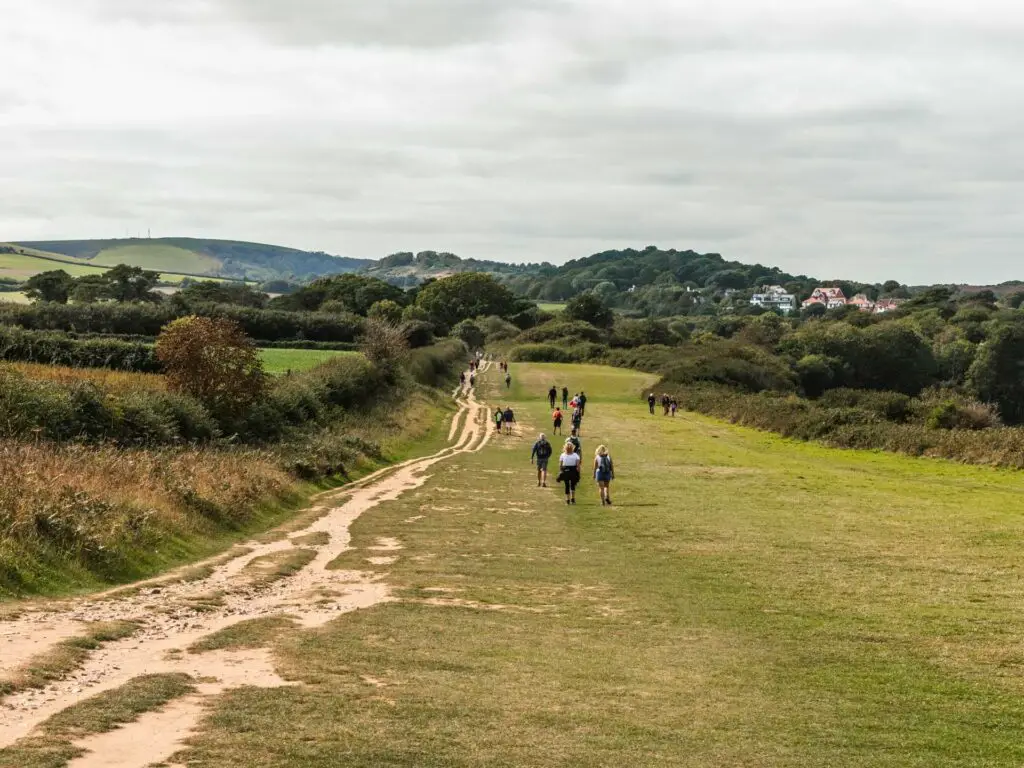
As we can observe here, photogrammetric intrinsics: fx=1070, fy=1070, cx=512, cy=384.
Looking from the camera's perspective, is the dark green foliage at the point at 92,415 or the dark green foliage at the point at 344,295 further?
the dark green foliage at the point at 344,295

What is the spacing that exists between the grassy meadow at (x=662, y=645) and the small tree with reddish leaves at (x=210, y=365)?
14.8m

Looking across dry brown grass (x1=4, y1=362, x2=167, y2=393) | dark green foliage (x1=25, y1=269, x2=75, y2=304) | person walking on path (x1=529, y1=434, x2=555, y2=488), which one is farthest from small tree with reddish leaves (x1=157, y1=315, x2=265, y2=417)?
dark green foliage (x1=25, y1=269, x2=75, y2=304)

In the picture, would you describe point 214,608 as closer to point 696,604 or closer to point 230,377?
point 696,604

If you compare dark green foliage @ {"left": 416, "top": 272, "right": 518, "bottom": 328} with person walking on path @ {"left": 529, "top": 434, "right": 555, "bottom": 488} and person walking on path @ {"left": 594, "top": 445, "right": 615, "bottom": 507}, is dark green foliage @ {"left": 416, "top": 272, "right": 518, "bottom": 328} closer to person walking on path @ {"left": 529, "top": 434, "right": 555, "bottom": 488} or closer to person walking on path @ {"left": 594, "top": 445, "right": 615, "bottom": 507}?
person walking on path @ {"left": 529, "top": 434, "right": 555, "bottom": 488}

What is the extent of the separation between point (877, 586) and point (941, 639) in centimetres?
408

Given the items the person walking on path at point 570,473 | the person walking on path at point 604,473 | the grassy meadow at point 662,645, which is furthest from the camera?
the person walking on path at point 570,473

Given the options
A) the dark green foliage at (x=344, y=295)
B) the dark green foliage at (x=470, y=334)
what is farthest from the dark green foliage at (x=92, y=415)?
the dark green foliage at (x=344, y=295)

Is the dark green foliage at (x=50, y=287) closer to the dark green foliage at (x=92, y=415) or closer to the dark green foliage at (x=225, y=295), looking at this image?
the dark green foliage at (x=225, y=295)

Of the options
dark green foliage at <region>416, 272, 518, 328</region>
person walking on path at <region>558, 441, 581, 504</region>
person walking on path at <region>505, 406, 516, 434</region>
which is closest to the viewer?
person walking on path at <region>558, 441, 581, 504</region>

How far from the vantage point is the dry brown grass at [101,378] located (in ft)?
124

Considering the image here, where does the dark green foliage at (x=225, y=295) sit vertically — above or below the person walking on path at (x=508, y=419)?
above

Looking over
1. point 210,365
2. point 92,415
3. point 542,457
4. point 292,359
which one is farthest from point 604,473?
point 292,359

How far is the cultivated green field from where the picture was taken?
74.8m

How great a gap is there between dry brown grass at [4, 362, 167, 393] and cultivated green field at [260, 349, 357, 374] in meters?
23.1
